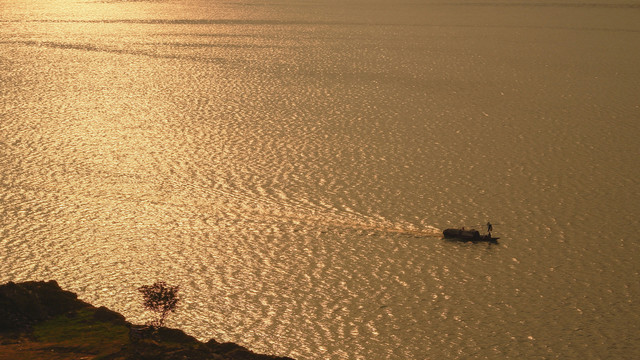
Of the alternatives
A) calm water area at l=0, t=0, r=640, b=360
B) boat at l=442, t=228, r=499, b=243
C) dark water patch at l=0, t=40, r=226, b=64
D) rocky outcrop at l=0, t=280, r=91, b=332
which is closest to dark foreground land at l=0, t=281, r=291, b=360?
rocky outcrop at l=0, t=280, r=91, b=332

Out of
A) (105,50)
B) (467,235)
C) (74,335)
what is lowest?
(74,335)

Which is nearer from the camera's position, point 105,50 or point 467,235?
point 467,235

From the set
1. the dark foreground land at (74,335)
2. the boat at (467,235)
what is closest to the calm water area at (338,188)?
the boat at (467,235)

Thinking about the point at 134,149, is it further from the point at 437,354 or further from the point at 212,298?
the point at 437,354

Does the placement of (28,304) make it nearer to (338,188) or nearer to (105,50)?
(338,188)

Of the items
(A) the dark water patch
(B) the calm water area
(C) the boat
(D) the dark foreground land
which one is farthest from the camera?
(A) the dark water patch

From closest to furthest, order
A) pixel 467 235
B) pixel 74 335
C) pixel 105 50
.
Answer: pixel 74 335 < pixel 467 235 < pixel 105 50

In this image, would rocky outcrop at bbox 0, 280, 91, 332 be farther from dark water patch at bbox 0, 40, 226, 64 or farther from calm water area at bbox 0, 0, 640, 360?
dark water patch at bbox 0, 40, 226, 64

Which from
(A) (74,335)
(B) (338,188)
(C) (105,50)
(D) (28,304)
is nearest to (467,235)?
(B) (338,188)
